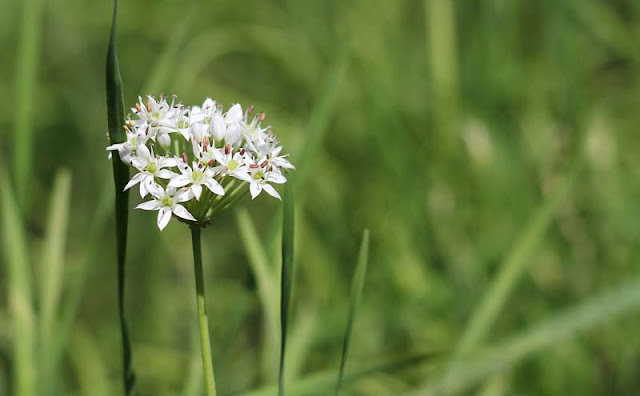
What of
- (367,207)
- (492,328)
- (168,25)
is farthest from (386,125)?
(168,25)

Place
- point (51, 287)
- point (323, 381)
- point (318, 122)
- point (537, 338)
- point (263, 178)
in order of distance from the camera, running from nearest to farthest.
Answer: point (263, 178) < point (323, 381) < point (318, 122) < point (51, 287) < point (537, 338)

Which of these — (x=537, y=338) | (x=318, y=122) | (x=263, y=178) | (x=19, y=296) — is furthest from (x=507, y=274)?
(x=19, y=296)

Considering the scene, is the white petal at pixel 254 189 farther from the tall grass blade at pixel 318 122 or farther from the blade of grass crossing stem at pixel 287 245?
the tall grass blade at pixel 318 122

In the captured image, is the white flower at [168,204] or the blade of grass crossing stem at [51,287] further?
the blade of grass crossing stem at [51,287]

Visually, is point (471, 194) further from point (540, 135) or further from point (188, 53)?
point (188, 53)

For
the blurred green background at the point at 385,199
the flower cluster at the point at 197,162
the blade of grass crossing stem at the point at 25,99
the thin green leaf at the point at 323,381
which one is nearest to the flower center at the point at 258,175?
the flower cluster at the point at 197,162

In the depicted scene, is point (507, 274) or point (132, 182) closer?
point (132, 182)

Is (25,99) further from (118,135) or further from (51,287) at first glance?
(118,135)
